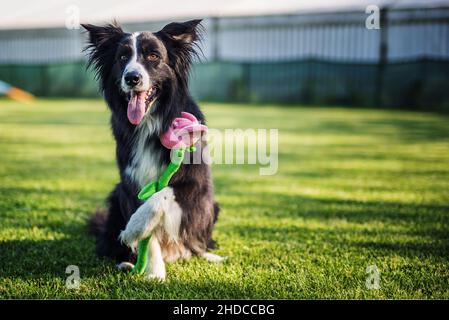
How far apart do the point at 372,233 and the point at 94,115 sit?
11.7m

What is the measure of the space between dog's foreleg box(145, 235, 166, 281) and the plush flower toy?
0.03 metres

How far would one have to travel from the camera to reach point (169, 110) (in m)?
3.44

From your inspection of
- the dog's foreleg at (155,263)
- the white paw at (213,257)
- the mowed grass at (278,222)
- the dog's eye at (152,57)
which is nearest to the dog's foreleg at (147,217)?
the dog's foreleg at (155,263)

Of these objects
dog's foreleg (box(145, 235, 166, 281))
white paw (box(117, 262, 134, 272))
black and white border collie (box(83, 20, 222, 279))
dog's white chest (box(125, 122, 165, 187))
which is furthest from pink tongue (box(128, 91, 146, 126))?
white paw (box(117, 262, 134, 272))

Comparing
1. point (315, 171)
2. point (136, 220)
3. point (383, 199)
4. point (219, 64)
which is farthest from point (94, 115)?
point (136, 220)

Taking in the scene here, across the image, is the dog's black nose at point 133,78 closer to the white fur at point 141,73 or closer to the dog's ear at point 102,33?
the white fur at point 141,73

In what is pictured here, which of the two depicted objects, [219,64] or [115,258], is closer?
[115,258]

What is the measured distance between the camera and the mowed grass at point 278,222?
3.05 meters

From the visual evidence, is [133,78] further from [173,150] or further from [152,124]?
[173,150]

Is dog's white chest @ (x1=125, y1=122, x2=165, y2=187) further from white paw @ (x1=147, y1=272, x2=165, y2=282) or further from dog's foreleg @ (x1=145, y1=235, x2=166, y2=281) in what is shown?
white paw @ (x1=147, y1=272, x2=165, y2=282)

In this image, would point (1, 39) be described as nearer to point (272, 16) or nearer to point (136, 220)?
point (272, 16)

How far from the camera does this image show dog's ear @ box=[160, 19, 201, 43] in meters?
3.52

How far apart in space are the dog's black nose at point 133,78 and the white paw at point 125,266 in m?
1.27

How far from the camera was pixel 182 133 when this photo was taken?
3219mm
